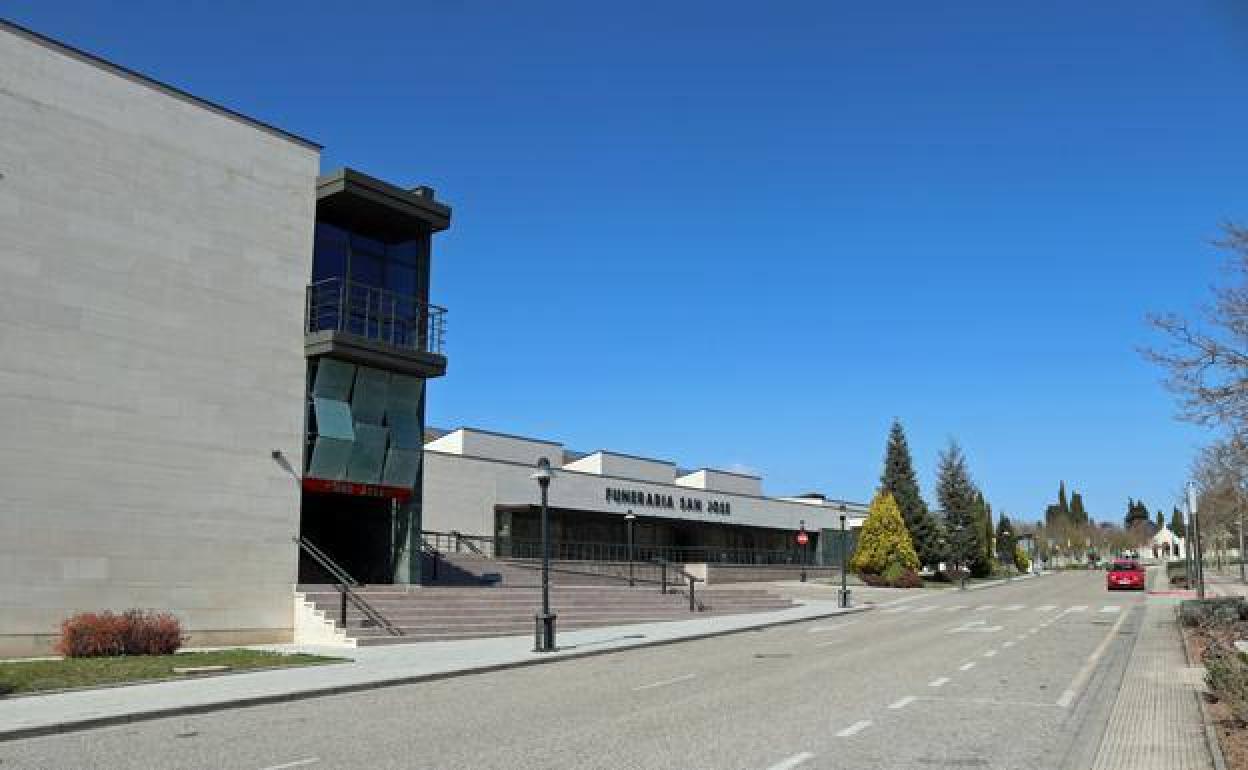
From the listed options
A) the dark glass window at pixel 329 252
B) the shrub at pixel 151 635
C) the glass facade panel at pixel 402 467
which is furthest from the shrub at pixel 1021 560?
the shrub at pixel 151 635

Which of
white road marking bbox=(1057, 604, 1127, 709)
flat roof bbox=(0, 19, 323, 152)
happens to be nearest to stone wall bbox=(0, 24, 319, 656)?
flat roof bbox=(0, 19, 323, 152)


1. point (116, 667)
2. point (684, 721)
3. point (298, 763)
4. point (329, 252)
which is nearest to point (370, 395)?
point (329, 252)

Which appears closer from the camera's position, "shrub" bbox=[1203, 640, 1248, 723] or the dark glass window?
"shrub" bbox=[1203, 640, 1248, 723]

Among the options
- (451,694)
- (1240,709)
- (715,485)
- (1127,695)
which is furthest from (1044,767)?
(715,485)

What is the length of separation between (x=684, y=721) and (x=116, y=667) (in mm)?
10102

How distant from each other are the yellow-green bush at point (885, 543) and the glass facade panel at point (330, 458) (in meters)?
38.7

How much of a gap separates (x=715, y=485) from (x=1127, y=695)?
54016mm

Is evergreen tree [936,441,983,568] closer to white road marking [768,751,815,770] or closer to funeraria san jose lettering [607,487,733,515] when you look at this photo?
funeraria san jose lettering [607,487,733,515]

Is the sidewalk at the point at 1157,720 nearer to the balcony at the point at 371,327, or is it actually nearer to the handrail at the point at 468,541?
the balcony at the point at 371,327

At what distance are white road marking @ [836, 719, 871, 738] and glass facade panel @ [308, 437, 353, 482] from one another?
54.6ft

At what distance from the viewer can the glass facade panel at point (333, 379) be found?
83.9ft

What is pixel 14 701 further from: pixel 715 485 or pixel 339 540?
pixel 715 485

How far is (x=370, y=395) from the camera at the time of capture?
88.9 feet

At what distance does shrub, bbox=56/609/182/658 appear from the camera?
1881 centimetres
